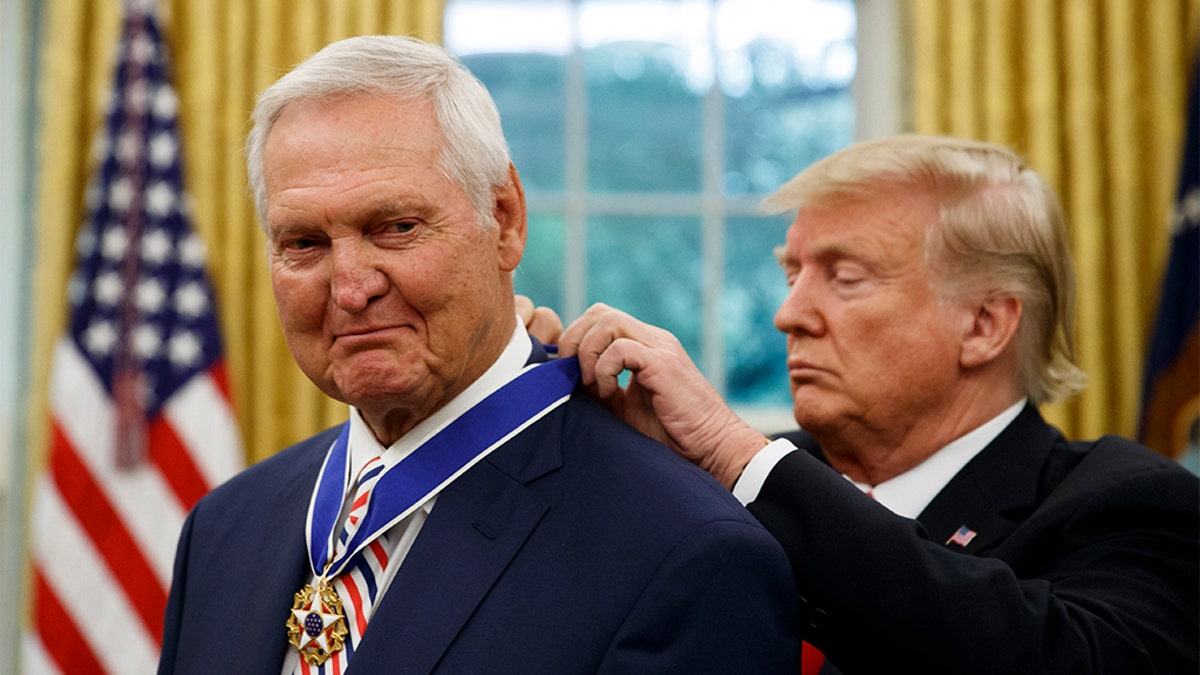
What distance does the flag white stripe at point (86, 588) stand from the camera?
3.83 metres

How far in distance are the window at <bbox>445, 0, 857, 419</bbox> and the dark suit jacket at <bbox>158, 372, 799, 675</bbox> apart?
2.99 m

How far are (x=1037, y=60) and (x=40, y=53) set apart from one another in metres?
3.33

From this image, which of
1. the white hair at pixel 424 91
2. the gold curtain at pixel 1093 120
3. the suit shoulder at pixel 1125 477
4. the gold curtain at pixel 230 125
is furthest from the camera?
the gold curtain at pixel 1093 120

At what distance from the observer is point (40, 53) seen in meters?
4.23

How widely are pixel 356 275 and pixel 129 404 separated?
2.73 m

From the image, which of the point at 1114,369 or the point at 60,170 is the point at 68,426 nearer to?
the point at 60,170

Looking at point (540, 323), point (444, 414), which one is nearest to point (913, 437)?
point (540, 323)

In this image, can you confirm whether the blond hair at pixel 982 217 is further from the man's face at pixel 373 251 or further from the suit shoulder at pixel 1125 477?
the man's face at pixel 373 251

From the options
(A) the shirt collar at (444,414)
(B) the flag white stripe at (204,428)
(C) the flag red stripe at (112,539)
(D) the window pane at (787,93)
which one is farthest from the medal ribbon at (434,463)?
(D) the window pane at (787,93)

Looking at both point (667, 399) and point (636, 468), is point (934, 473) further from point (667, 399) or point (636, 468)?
point (636, 468)

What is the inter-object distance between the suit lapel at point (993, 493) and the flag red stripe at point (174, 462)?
98.7 inches

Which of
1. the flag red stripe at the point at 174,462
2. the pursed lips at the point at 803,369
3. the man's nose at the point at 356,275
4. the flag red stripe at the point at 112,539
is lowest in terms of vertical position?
the flag red stripe at the point at 112,539

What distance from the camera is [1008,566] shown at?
1835mm

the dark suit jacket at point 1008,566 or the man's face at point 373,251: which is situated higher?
the man's face at point 373,251
